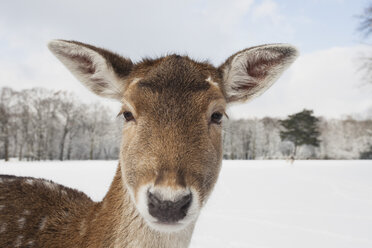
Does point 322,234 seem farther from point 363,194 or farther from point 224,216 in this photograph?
point 363,194

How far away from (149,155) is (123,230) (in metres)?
0.79

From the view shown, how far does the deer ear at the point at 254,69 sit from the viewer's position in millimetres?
2855

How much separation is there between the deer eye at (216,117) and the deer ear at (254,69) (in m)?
0.58

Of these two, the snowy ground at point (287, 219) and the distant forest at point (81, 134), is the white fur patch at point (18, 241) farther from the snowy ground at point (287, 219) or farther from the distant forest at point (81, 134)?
the distant forest at point (81, 134)

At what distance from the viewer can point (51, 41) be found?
2.63 meters

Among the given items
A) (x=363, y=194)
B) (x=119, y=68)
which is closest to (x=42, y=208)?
(x=119, y=68)

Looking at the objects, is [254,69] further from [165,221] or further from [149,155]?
[165,221]

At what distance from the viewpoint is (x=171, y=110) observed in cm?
225

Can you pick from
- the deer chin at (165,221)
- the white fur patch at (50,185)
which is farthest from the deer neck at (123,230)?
the white fur patch at (50,185)

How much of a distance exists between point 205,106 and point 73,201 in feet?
6.30

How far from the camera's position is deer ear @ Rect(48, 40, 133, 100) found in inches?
106

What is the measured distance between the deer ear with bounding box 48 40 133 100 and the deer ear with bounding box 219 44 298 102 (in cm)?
110

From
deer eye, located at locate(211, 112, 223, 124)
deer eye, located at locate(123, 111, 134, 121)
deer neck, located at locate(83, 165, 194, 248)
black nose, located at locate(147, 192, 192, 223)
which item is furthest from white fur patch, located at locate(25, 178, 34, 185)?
deer eye, located at locate(211, 112, 223, 124)

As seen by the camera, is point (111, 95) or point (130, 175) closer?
point (130, 175)
